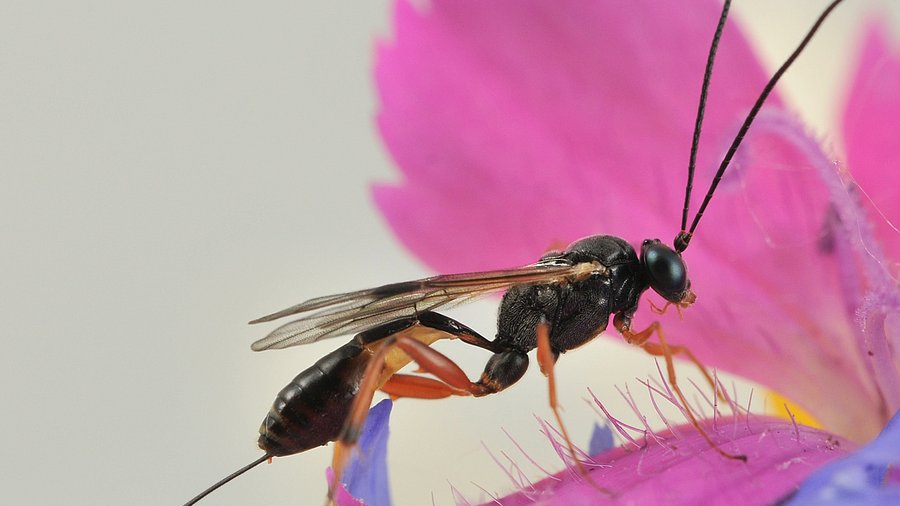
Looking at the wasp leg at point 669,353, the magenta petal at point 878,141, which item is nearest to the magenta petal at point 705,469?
the wasp leg at point 669,353

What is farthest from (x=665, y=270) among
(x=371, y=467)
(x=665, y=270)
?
(x=371, y=467)

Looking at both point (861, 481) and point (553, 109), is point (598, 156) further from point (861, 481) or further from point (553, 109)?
point (861, 481)

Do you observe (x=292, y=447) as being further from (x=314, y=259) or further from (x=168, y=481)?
(x=314, y=259)

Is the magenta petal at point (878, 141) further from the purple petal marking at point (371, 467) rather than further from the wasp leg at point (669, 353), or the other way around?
the purple petal marking at point (371, 467)

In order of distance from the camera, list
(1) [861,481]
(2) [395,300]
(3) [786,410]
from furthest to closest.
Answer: (3) [786,410], (2) [395,300], (1) [861,481]

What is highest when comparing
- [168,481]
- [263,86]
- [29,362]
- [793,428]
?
[263,86]

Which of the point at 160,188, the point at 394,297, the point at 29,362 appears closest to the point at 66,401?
the point at 29,362
